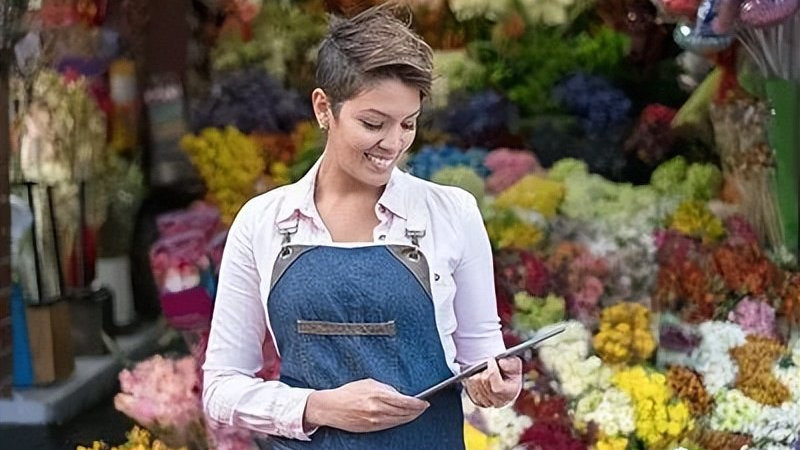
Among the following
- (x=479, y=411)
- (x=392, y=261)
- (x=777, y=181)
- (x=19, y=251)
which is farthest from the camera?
(x=19, y=251)

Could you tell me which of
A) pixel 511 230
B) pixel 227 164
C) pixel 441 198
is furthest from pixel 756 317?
pixel 441 198

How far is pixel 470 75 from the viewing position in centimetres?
400

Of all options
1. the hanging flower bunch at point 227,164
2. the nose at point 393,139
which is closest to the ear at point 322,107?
the nose at point 393,139

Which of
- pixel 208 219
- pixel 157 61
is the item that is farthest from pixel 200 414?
pixel 157 61

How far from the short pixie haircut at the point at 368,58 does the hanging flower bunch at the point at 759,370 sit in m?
1.78

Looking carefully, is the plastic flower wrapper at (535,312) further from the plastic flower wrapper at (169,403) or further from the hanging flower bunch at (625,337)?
the plastic flower wrapper at (169,403)

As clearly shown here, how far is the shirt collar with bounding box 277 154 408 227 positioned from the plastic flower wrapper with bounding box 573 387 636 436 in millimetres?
1448

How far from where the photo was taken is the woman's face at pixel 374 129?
2.09 meters

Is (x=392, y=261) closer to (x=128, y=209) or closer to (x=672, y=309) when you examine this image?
(x=672, y=309)

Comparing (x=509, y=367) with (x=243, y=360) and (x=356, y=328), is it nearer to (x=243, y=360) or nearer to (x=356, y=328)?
(x=356, y=328)

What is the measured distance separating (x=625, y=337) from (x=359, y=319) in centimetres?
162

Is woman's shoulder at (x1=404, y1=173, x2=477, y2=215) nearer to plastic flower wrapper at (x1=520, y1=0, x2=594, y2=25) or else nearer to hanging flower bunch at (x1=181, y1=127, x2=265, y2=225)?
hanging flower bunch at (x1=181, y1=127, x2=265, y2=225)

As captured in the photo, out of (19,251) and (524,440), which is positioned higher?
(19,251)

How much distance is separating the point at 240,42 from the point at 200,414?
126 centimetres
